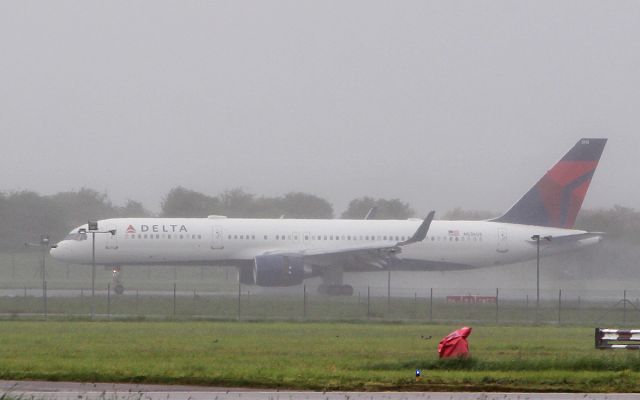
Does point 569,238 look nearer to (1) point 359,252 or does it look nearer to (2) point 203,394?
(1) point 359,252

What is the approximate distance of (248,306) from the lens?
44812 mm

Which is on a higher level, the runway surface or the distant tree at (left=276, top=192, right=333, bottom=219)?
the distant tree at (left=276, top=192, right=333, bottom=219)

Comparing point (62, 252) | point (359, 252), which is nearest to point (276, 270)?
point (359, 252)

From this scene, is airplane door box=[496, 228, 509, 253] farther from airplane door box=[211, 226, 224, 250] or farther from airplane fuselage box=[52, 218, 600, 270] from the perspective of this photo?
airplane door box=[211, 226, 224, 250]

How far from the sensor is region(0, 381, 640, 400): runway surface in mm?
18312

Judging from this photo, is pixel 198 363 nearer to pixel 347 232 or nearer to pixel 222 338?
pixel 222 338

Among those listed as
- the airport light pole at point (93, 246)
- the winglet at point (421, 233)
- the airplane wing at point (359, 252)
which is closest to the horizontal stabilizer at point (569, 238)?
the winglet at point (421, 233)

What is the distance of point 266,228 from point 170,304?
11452mm

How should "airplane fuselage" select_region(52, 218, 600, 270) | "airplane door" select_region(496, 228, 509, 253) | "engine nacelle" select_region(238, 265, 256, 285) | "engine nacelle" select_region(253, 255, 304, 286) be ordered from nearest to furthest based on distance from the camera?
1. "engine nacelle" select_region(253, 255, 304, 286)
2. "airplane fuselage" select_region(52, 218, 600, 270)
3. "engine nacelle" select_region(238, 265, 256, 285)
4. "airplane door" select_region(496, 228, 509, 253)

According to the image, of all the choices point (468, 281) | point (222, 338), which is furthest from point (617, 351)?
point (468, 281)

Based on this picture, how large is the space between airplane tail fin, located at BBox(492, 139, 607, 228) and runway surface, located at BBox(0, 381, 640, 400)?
39.1 meters

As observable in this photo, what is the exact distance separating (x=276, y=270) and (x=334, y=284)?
3.33m

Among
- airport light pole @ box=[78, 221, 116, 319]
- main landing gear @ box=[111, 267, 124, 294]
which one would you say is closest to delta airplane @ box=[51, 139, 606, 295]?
main landing gear @ box=[111, 267, 124, 294]

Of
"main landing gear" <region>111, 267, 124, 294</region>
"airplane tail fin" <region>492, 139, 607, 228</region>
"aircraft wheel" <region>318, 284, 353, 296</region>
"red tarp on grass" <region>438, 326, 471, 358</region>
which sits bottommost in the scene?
"red tarp on grass" <region>438, 326, 471, 358</region>
